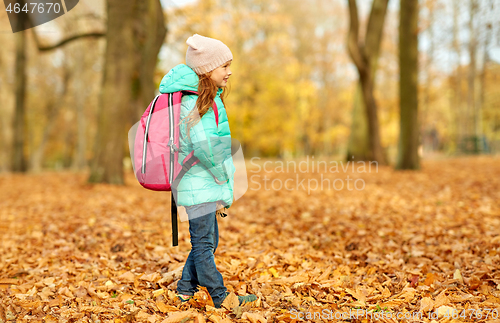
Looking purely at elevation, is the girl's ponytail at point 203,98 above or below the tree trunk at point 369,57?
below

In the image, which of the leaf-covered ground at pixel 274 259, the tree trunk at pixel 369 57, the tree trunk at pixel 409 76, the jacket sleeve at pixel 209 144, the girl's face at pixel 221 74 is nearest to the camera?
the jacket sleeve at pixel 209 144

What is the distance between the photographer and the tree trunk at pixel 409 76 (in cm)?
1041

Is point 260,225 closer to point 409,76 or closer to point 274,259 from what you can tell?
point 274,259

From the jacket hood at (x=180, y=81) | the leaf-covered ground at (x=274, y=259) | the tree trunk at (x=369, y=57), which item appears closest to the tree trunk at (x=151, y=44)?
the leaf-covered ground at (x=274, y=259)

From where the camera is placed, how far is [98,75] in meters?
23.1

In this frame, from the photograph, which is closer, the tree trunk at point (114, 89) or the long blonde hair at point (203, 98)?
the long blonde hair at point (203, 98)

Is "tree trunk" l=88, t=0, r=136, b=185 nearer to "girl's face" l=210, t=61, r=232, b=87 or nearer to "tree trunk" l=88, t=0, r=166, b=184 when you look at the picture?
"tree trunk" l=88, t=0, r=166, b=184

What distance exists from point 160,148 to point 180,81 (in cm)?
45

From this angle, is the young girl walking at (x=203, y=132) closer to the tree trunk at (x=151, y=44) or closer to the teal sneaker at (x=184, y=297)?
the teal sneaker at (x=184, y=297)

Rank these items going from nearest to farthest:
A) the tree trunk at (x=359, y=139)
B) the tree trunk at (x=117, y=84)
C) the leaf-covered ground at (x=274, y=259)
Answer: the leaf-covered ground at (x=274, y=259) → the tree trunk at (x=117, y=84) → the tree trunk at (x=359, y=139)

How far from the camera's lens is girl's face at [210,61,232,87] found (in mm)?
2553

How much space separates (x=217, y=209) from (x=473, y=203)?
5.04 m

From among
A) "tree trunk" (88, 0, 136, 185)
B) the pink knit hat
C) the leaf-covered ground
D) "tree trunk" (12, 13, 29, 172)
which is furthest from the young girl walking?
"tree trunk" (12, 13, 29, 172)

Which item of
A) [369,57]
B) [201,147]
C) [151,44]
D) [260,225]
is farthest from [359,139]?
[201,147]
